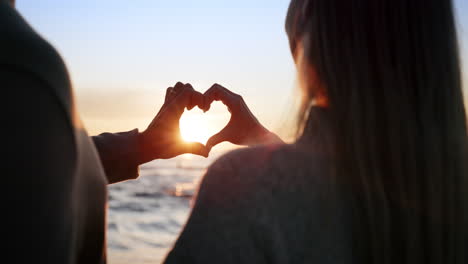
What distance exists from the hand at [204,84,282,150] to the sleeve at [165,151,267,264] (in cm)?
94

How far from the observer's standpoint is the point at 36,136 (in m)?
0.67

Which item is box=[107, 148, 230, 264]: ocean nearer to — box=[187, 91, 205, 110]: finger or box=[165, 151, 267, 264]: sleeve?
box=[187, 91, 205, 110]: finger

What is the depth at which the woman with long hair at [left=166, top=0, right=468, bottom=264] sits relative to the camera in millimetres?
1154

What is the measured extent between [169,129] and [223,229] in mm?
1120

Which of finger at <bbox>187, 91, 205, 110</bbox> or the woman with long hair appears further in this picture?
finger at <bbox>187, 91, 205, 110</bbox>

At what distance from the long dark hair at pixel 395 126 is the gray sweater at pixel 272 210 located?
2.3 inches

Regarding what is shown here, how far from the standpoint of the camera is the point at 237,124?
210cm

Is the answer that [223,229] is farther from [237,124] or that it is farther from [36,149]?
[237,124]

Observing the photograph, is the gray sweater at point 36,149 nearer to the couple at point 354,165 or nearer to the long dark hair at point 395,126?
the couple at point 354,165

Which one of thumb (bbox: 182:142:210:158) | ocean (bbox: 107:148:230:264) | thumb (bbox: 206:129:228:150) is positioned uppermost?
thumb (bbox: 206:129:228:150)

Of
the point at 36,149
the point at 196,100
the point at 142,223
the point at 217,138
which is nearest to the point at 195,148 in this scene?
the point at 217,138

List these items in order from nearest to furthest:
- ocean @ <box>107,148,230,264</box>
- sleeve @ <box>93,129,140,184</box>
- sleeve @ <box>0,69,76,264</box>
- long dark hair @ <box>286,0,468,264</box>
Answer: sleeve @ <box>0,69,76,264</box>, long dark hair @ <box>286,0,468,264</box>, sleeve @ <box>93,129,140,184</box>, ocean @ <box>107,148,230,264</box>

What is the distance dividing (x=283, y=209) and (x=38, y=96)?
680 millimetres

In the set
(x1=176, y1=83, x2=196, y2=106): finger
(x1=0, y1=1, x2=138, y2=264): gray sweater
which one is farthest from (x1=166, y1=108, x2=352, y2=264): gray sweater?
(x1=176, y1=83, x2=196, y2=106): finger
